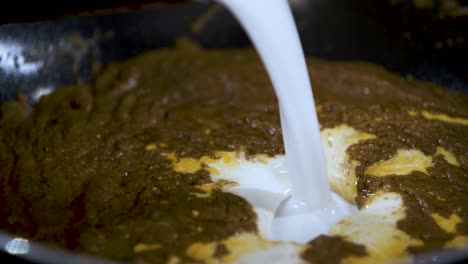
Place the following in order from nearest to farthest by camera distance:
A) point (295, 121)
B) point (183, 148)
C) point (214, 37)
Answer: point (295, 121)
point (183, 148)
point (214, 37)

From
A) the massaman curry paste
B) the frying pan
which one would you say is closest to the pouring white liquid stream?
the massaman curry paste

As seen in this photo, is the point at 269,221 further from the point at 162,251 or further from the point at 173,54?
the point at 173,54

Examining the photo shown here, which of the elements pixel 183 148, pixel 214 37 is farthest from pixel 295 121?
pixel 214 37

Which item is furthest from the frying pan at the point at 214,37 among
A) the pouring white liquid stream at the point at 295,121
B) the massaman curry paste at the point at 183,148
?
the pouring white liquid stream at the point at 295,121

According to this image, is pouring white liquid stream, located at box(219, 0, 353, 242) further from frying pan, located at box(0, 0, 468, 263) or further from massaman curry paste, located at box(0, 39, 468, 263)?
frying pan, located at box(0, 0, 468, 263)

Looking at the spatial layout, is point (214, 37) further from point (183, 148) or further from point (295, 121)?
point (295, 121)

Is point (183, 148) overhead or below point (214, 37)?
below
